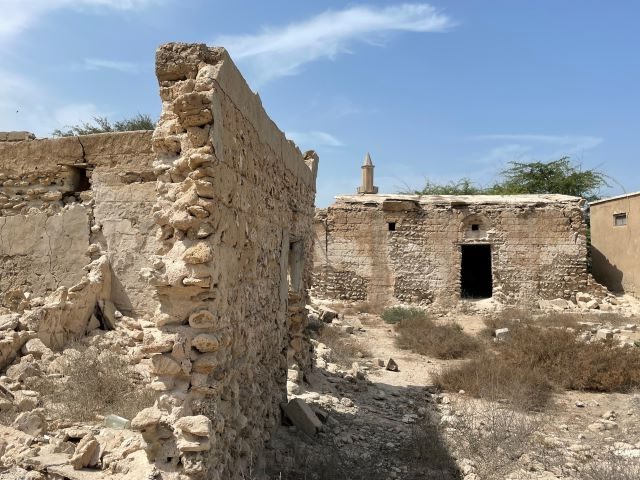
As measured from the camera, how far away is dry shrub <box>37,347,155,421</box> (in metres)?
4.73

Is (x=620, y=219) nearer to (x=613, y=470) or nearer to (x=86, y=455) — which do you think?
(x=613, y=470)

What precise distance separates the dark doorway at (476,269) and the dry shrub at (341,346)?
790cm

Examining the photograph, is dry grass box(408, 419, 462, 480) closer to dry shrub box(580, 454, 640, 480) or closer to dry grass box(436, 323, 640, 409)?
dry shrub box(580, 454, 640, 480)

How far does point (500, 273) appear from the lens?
1481 cm

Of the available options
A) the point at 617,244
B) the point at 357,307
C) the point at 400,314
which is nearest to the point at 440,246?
the point at 400,314

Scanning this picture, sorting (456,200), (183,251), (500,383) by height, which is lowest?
(500,383)

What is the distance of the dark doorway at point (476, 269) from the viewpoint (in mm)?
17812

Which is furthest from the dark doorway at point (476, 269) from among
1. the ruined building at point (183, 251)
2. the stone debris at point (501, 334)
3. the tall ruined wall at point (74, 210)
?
the tall ruined wall at point (74, 210)

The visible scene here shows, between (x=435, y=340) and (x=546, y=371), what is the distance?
2649 mm

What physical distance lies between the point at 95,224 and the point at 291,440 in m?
3.74

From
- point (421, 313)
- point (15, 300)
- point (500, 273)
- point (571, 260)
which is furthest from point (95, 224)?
point (571, 260)

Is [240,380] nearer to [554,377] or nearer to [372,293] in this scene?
[554,377]

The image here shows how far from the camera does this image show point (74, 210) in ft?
22.1

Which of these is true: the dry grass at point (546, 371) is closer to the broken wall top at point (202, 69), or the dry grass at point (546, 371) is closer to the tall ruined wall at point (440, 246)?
the broken wall top at point (202, 69)
